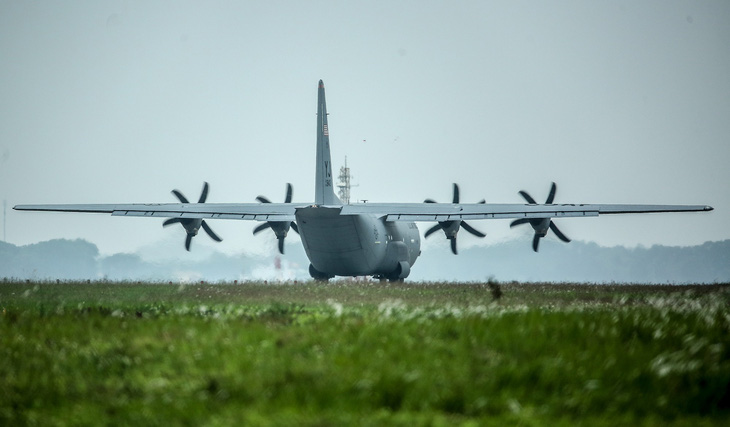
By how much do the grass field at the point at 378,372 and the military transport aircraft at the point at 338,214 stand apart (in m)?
27.3

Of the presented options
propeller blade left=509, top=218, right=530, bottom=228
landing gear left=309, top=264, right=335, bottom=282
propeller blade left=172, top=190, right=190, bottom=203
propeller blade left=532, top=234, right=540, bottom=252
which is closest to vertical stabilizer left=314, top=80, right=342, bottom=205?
landing gear left=309, top=264, right=335, bottom=282

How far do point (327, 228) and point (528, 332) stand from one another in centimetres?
3147

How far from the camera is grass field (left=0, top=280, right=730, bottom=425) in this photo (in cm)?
998

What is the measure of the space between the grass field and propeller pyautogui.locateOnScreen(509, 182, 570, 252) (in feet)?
95.0

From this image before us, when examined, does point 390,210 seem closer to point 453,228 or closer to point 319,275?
point 453,228

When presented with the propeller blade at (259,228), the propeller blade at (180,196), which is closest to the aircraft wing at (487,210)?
the propeller blade at (259,228)

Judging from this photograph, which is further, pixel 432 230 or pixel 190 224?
pixel 432 230

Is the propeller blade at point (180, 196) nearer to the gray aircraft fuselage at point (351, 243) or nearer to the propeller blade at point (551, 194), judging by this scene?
the gray aircraft fuselage at point (351, 243)

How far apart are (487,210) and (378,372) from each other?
33614 millimetres

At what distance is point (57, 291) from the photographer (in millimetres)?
31359

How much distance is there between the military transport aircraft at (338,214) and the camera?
4319 cm

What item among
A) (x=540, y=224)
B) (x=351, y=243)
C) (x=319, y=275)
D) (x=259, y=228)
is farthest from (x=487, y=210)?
(x=259, y=228)

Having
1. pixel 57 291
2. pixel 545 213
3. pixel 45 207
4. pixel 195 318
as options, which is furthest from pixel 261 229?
pixel 195 318

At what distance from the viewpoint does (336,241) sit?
45656mm
